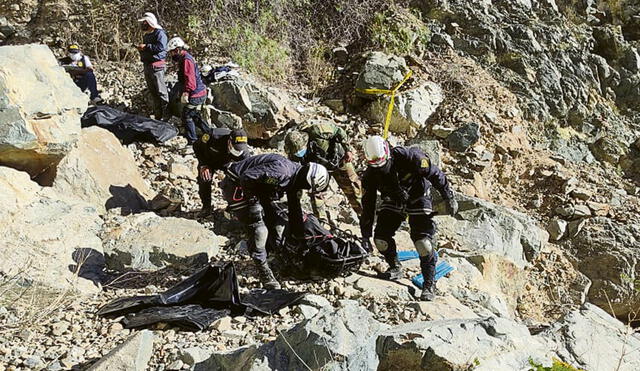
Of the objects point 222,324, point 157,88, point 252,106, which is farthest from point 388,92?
point 222,324

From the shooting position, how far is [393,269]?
4.99 m

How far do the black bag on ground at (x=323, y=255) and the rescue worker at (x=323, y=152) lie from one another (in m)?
1.03

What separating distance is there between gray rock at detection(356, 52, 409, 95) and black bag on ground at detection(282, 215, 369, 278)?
4.24 m

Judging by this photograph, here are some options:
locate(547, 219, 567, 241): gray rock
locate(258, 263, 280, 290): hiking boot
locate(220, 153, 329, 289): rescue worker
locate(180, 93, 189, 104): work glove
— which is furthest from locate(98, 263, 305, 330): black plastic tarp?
locate(547, 219, 567, 241): gray rock

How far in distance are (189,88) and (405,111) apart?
327 cm

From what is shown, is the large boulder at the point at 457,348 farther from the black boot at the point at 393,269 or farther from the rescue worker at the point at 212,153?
the rescue worker at the point at 212,153

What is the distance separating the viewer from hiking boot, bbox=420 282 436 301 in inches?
179

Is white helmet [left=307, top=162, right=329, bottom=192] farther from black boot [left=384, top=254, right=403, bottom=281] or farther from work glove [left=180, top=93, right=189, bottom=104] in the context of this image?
work glove [left=180, top=93, right=189, bottom=104]

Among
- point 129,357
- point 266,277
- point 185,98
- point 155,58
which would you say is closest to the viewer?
point 129,357

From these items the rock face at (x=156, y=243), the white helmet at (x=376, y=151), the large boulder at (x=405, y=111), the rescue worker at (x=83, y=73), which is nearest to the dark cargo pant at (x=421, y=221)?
the white helmet at (x=376, y=151)

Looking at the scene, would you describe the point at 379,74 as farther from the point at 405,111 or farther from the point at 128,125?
the point at 128,125

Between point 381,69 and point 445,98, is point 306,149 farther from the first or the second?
point 445,98

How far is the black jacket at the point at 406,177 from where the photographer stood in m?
4.67

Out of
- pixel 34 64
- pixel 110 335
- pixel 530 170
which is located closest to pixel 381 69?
pixel 530 170
